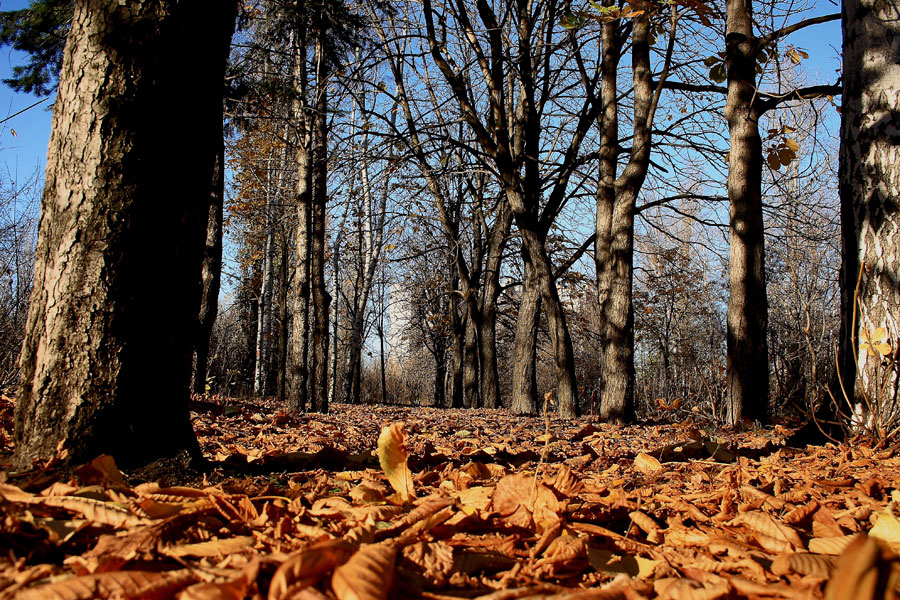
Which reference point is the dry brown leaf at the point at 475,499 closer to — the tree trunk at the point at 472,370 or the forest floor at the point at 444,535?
the forest floor at the point at 444,535

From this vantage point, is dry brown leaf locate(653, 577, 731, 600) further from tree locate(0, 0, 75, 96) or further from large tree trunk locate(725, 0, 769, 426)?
tree locate(0, 0, 75, 96)

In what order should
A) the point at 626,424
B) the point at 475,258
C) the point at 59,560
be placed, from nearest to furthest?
1. the point at 59,560
2. the point at 626,424
3. the point at 475,258

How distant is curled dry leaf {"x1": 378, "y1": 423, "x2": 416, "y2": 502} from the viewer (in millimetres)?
1737

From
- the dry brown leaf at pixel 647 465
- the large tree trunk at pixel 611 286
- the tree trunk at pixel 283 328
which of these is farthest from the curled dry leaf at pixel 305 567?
the tree trunk at pixel 283 328

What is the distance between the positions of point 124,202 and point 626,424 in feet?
18.0

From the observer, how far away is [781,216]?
902 cm

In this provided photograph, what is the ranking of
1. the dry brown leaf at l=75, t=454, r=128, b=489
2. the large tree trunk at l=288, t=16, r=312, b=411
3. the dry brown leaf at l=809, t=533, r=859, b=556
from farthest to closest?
the large tree trunk at l=288, t=16, r=312, b=411 → the dry brown leaf at l=75, t=454, r=128, b=489 → the dry brown leaf at l=809, t=533, r=859, b=556

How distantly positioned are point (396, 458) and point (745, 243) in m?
4.53

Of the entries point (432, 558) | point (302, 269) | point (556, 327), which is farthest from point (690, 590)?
point (302, 269)

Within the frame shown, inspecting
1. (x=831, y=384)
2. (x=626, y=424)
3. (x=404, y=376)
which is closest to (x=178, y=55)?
(x=831, y=384)

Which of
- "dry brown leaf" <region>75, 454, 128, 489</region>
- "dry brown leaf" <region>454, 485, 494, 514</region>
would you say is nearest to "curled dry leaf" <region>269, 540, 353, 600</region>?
"dry brown leaf" <region>454, 485, 494, 514</region>

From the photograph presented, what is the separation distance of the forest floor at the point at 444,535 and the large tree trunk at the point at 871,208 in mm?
1111

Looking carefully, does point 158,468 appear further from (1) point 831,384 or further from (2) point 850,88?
(2) point 850,88

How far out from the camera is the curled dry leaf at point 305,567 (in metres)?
0.94
